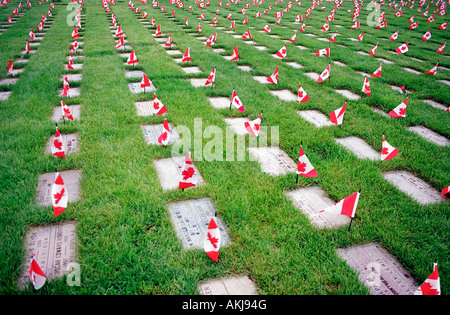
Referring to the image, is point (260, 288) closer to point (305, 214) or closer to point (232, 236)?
point (232, 236)

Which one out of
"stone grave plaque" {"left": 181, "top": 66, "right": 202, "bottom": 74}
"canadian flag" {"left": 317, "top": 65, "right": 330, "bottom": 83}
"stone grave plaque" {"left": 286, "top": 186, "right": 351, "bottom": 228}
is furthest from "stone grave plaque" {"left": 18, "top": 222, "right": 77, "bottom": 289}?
"canadian flag" {"left": 317, "top": 65, "right": 330, "bottom": 83}

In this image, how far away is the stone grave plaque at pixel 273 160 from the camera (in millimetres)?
3363

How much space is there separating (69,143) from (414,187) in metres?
3.98

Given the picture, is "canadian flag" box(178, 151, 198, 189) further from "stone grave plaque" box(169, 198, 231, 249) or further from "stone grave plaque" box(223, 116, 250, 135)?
"stone grave plaque" box(223, 116, 250, 135)

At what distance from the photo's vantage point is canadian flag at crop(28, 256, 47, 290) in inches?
73.7

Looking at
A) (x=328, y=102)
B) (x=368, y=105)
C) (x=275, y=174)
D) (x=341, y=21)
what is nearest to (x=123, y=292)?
(x=275, y=174)

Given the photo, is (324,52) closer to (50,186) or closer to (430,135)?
(430,135)

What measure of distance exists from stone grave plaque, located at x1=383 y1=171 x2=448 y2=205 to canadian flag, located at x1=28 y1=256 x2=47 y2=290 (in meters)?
3.23

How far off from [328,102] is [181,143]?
106 inches

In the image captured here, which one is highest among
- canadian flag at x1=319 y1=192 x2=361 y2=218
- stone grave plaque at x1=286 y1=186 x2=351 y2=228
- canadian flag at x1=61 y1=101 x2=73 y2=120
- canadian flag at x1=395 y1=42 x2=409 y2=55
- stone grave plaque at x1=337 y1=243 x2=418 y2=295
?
canadian flag at x1=395 y1=42 x2=409 y2=55

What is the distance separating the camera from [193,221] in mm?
2641

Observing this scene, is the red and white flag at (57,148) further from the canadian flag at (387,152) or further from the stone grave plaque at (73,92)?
the canadian flag at (387,152)

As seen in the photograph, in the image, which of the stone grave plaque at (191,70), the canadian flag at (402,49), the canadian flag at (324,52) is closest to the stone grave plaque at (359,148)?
the stone grave plaque at (191,70)

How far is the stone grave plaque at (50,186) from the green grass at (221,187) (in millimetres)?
75
